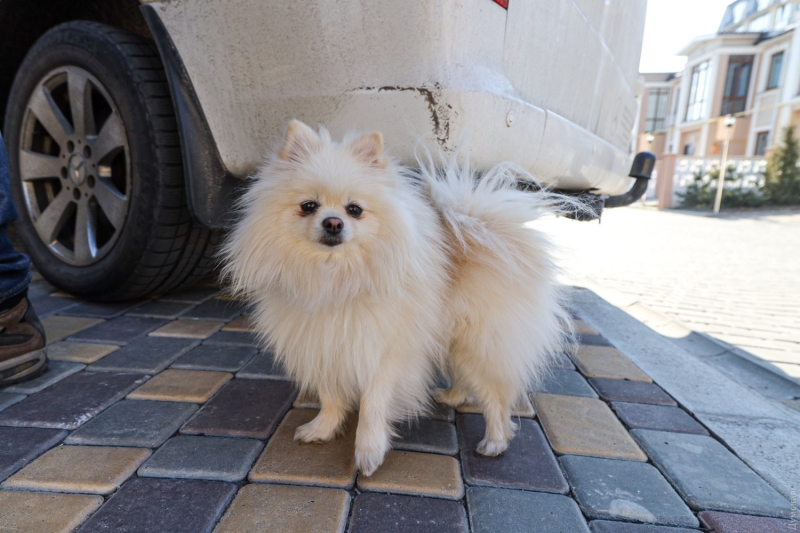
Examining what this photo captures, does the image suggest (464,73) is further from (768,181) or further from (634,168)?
(768,181)

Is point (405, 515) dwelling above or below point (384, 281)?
below

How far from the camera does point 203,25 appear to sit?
2.12m

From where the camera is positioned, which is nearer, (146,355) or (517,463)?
(517,463)

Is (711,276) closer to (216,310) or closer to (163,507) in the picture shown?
(216,310)

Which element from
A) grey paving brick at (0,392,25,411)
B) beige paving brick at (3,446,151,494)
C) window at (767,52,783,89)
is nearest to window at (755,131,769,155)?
window at (767,52,783,89)

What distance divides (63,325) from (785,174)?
991 inches

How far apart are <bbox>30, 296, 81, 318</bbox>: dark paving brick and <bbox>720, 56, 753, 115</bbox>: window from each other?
3749cm

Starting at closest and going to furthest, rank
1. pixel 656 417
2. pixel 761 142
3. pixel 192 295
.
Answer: pixel 656 417, pixel 192 295, pixel 761 142

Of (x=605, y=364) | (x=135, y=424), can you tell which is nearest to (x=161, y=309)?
(x=135, y=424)

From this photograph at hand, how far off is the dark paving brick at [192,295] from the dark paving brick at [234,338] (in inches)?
27.4

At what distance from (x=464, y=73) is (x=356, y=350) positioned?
1.11m

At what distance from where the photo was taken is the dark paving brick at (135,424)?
172 centimetres

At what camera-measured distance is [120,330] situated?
2.74 m

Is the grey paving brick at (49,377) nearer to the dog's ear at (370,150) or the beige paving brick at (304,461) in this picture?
the beige paving brick at (304,461)
